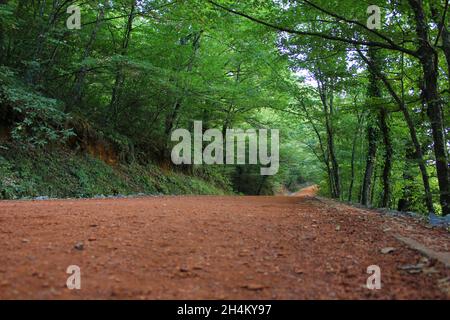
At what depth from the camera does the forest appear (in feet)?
22.1

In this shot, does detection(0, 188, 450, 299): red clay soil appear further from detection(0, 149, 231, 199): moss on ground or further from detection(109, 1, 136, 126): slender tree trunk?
detection(109, 1, 136, 126): slender tree trunk

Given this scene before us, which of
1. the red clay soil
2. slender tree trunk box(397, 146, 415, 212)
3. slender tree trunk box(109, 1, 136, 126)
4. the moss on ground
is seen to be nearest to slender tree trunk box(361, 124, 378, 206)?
slender tree trunk box(397, 146, 415, 212)

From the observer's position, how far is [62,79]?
456 inches

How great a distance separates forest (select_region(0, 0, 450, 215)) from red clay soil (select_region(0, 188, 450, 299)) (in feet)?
9.78

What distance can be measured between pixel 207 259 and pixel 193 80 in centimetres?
1033

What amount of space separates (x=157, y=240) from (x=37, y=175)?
661cm

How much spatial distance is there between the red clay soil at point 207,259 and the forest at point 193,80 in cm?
298

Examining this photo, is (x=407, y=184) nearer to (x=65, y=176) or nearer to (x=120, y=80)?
(x=120, y=80)

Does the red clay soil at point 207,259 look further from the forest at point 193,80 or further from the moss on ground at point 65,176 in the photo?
the moss on ground at point 65,176

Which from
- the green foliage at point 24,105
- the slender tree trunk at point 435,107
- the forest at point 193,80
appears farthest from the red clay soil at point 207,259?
the green foliage at point 24,105

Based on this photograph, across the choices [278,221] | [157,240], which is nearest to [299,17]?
[278,221]

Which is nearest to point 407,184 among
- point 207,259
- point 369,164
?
point 369,164
